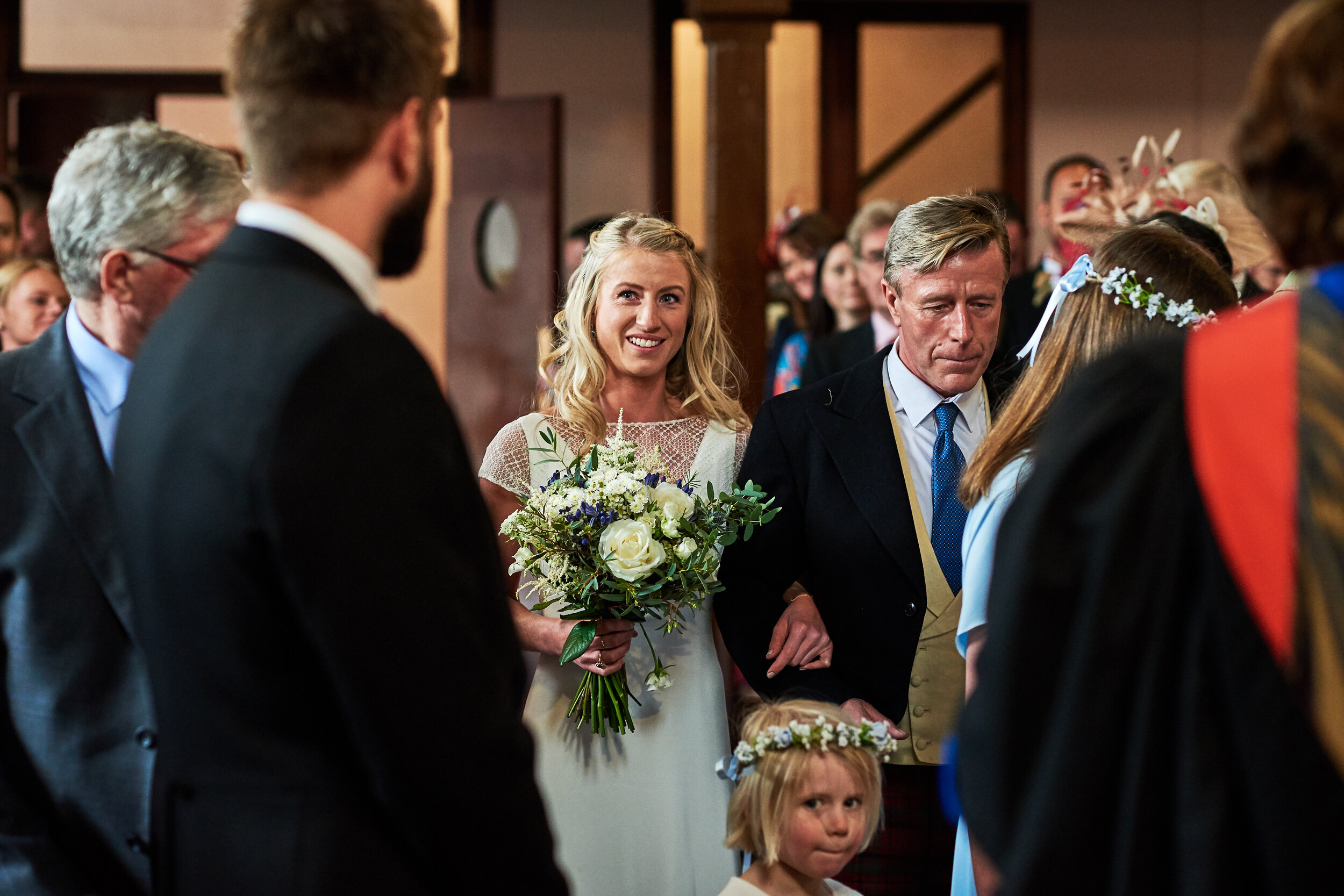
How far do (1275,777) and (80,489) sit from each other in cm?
146

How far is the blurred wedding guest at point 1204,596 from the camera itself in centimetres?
101

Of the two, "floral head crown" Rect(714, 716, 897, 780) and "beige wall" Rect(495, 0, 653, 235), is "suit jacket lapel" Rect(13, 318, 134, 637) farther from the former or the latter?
"beige wall" Rect(495, 0, 653, 235)

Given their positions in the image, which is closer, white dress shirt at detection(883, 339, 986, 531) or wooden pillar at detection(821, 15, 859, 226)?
white dress shirt at detection(883, 339, 986, 531)

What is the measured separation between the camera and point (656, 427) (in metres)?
2.94

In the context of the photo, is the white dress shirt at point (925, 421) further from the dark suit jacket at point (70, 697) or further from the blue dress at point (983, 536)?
the dark suit jacket at point (70, 697)

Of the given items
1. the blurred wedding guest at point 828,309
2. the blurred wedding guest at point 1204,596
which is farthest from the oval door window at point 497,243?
the blurred wedding guest at point 1204,596

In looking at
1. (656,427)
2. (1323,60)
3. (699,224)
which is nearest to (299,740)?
(1323,60)

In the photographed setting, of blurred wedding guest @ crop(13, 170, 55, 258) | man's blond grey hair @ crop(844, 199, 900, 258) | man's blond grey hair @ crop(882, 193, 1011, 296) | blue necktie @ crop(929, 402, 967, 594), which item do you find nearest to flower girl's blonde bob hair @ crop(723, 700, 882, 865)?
blue necktie @ crop(929, 402, 967, 594)

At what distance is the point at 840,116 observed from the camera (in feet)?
26.9

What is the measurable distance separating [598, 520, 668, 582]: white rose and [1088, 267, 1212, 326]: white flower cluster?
93cm

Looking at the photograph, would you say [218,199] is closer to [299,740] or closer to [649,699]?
[299,740]

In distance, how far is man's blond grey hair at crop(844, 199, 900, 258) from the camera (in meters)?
4.55

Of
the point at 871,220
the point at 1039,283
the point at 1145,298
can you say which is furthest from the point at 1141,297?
the point at 871,220

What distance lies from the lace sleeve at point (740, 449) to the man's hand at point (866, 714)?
57 cm
